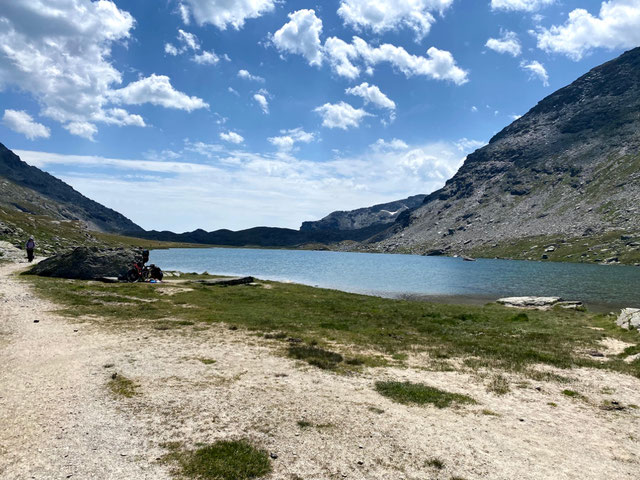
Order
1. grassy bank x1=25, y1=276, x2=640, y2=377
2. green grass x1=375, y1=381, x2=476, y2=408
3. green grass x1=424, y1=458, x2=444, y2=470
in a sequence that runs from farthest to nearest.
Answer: grassy bank x1=25, y1=276, x2=640, y2=377 < green grass x1=375, y1=381, x2=476, y2=408 < green grass x1=424, y1=458, x2=444, y2=470

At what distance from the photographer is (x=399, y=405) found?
47.6ft

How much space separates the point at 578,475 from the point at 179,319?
2643cm

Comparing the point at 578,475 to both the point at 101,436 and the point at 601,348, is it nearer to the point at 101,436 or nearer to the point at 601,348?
the point at 101,436

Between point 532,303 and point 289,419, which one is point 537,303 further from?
point 289,419

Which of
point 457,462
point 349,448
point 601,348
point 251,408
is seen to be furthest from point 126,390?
point 601,348

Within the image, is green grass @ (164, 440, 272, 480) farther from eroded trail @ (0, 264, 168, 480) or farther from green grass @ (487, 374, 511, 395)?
green grass @ (487, 374, 511, 395)

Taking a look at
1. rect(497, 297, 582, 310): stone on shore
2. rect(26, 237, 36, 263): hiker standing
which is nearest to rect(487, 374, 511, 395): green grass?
rect(497, 297, 582, 310): stone on shore

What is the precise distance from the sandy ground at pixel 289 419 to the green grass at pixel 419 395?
22.9 inches

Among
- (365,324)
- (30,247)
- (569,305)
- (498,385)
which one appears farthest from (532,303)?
(30,247)

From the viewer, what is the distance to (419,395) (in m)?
15.5

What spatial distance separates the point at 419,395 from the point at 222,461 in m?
8.91

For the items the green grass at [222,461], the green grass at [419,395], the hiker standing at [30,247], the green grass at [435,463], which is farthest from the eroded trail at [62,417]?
the hiker standing at [30,247]

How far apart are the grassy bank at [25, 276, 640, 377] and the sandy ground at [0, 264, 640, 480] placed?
311cm

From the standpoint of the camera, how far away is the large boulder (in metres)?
46.1
